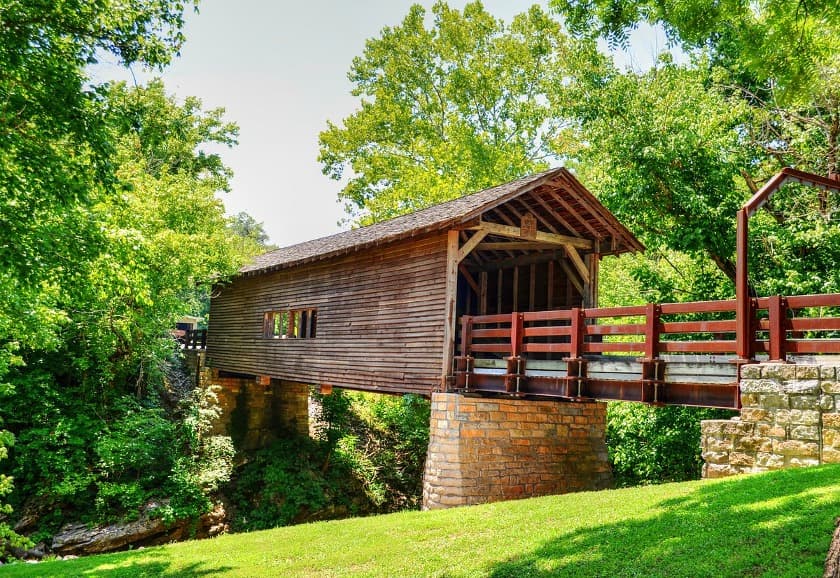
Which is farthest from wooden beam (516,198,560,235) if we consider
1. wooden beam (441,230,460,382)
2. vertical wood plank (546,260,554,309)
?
wooden beam (441,230,460,382)

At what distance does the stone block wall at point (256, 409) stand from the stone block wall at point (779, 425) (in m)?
16.8

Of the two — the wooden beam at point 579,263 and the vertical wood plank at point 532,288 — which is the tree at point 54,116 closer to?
the wooden beam at point 579,263

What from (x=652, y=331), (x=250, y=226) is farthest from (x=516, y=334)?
(x=250, y=226)

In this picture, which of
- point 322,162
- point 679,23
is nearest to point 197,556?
point 679,23

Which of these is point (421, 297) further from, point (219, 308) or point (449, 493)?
point (219, 308)

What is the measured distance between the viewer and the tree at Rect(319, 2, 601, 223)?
91.5ft

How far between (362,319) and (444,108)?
787 inches

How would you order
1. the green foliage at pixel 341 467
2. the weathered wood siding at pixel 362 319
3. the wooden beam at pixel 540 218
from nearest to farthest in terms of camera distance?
the weathered wood siding at pixel 362 319 → the wooden beam at pixel 540 218 → the green foliage at pixel 341 467

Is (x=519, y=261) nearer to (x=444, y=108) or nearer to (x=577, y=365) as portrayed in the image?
(x=577, y=365)

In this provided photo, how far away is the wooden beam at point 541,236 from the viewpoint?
12.1 m

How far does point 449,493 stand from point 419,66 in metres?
25.5

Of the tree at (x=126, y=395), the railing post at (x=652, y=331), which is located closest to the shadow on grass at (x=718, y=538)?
the railing post at (x=652, y=331)

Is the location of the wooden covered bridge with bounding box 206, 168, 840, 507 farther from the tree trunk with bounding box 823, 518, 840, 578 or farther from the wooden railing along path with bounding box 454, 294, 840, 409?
the tree trunk with bounding box 823, 518, 840, 578

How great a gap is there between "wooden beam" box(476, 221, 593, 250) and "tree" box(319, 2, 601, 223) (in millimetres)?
13848
